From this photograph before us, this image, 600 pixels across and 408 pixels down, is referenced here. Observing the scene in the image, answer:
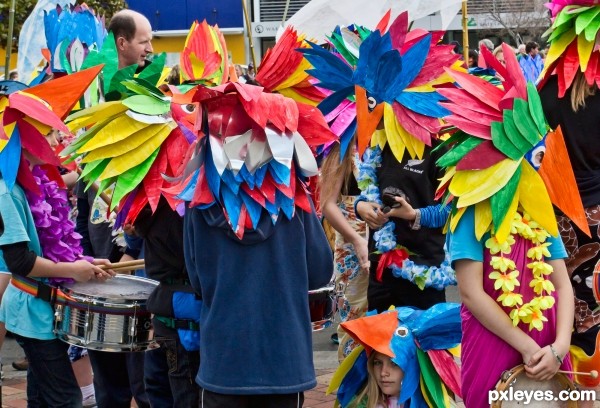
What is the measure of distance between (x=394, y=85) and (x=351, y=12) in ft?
5.34

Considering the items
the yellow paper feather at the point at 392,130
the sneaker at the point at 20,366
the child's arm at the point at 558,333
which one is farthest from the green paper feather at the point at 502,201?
the sneaker at the point at 20,366

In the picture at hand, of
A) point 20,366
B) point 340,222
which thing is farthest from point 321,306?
point 20,366

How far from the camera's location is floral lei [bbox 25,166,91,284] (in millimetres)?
4734

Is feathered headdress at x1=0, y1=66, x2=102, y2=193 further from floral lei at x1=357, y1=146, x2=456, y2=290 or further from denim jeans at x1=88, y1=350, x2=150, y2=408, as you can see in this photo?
floral lei at x1=357, y1=146, x2=456, y2=290

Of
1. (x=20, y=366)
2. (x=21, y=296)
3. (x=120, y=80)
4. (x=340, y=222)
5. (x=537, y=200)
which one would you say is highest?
(x=120, y=80)

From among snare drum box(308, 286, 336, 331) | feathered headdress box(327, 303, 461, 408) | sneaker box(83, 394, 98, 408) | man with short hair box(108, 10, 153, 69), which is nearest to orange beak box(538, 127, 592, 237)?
feathered headdress box(327, 303, 461, 408)

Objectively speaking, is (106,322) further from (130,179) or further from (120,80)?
(120,80)

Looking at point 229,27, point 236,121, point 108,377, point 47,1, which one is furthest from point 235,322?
point 229,27

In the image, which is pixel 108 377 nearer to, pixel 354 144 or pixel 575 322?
pixel 354 144

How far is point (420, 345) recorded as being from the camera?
4602mm

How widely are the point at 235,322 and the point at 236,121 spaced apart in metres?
0.72

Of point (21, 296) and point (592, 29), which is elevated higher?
point (592, 29)

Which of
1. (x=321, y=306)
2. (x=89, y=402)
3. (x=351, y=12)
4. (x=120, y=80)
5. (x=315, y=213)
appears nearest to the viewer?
(x=315, y=213)

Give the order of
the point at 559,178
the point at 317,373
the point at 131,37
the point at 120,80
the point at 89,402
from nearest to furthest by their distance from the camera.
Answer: the point at 559,178 → the point at 120,80 → the point at 131,37 → the point at 89,402 → the point at 317,373
